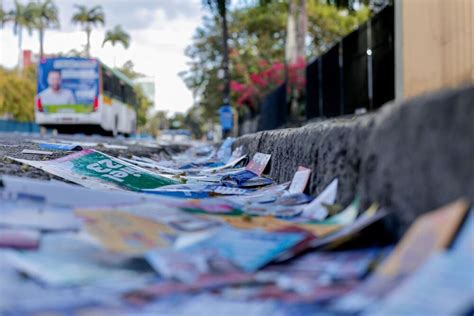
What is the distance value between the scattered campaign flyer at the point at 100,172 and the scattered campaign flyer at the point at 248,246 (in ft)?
5.46

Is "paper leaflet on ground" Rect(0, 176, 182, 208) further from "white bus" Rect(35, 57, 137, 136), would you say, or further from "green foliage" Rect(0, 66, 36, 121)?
"green foliage" Rect(0, 66, 36, 121)

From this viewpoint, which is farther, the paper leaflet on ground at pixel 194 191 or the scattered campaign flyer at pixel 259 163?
the scattered campaign flyer at pixel 259 163

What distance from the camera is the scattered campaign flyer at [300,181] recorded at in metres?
3.13

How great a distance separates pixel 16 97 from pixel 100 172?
49433 mm

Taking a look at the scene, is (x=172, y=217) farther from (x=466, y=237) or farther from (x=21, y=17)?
(x=21, y=17)

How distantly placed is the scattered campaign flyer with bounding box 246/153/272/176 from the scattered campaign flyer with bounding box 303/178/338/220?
2.04m

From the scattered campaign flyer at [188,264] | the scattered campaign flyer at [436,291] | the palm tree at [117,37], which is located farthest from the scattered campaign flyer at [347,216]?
the palm tree at [117,37]

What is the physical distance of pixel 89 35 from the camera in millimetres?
66062

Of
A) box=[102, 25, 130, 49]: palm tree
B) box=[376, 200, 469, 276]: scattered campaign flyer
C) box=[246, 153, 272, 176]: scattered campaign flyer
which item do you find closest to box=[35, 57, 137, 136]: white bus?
box=[246, 153, 272, 176]: scattered campaign flyer

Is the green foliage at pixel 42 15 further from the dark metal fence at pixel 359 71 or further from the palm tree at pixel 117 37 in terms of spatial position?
the dark metal fence at pixel 359 71

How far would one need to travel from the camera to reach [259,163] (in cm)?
494

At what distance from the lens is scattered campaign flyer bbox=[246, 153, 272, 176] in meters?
4.72

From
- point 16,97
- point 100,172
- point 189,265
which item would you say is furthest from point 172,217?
point 16,97

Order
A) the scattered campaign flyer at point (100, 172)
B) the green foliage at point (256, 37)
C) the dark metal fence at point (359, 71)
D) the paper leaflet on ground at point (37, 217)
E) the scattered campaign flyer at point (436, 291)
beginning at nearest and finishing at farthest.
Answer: the scattered campaign flyer at point (436, 291) < the paper leaflet on ground at point (37, 217) < the scattered campaign flyer at point (100, 172) < the dark metal fence at point (359, 71) < the green foliage at point (256, 37)
